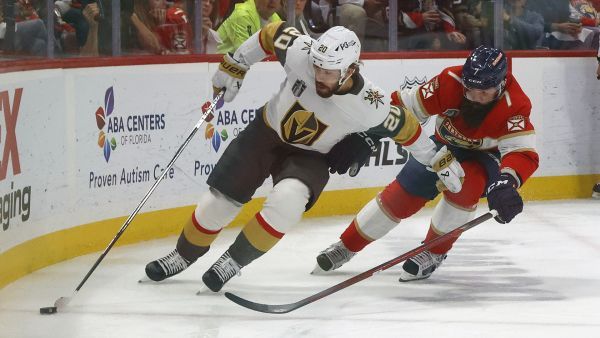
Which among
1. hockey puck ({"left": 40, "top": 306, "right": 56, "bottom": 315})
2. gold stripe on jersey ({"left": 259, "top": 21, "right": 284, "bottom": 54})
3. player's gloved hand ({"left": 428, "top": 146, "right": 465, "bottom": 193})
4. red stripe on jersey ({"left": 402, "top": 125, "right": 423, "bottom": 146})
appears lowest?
hockey puck ({"left": 40, "top": 306, "right": 56, "bottom": 315})

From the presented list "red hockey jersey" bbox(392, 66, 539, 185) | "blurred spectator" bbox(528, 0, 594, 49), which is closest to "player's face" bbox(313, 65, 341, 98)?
"red hockey jersey" bbox(392, 66, 539, 185)

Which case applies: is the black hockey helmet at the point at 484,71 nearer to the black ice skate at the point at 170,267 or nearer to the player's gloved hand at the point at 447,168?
the player's gloved hand at the point at 447,168

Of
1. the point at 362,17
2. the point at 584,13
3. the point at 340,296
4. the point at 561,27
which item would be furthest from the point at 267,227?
the point at 584,13

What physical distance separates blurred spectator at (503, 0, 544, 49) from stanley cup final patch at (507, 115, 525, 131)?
3330 millimetres

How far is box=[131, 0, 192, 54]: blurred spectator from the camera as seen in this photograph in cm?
699

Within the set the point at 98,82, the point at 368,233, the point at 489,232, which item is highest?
the point at 98,82

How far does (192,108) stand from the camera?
704 centimetres

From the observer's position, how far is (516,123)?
5.49 metres

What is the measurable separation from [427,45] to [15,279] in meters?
3.70

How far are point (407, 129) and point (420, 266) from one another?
31.6 inches

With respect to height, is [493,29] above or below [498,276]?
above

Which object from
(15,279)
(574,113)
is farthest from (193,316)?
(574,113)

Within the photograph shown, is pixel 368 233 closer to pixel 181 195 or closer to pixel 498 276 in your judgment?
pixel 498 276

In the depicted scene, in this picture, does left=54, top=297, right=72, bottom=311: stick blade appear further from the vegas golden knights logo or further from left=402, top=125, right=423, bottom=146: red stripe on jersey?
left=402, top=125, right=423, bottom=146: red stripe on jersey
